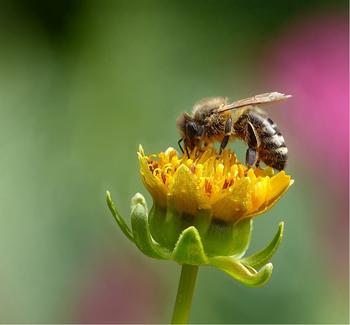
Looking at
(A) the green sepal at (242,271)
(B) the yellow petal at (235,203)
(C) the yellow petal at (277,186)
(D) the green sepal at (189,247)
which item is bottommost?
(A) the green sepal at (242,271)

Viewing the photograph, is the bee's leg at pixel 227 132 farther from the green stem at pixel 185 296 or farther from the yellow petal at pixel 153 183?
the green stem at pixel 185 296

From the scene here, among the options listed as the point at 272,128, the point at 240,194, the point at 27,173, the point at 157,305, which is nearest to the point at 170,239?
the point at 240,194

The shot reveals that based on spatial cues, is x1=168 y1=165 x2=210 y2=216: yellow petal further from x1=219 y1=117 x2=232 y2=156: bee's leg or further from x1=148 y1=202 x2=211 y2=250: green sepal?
x1=219 y1=117 x2=232 y2=156: bee's leg

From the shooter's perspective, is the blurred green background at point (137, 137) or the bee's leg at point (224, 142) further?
the blurred green background at point (137, 137)

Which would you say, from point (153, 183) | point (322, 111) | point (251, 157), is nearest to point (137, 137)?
point (322, 111)

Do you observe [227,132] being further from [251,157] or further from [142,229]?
[142,229]

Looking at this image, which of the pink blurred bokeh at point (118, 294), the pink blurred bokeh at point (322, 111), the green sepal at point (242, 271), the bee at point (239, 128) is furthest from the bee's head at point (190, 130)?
the pink blurred bokeh at point (322, 111)

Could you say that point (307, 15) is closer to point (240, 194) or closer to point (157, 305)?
point (157, 305)
